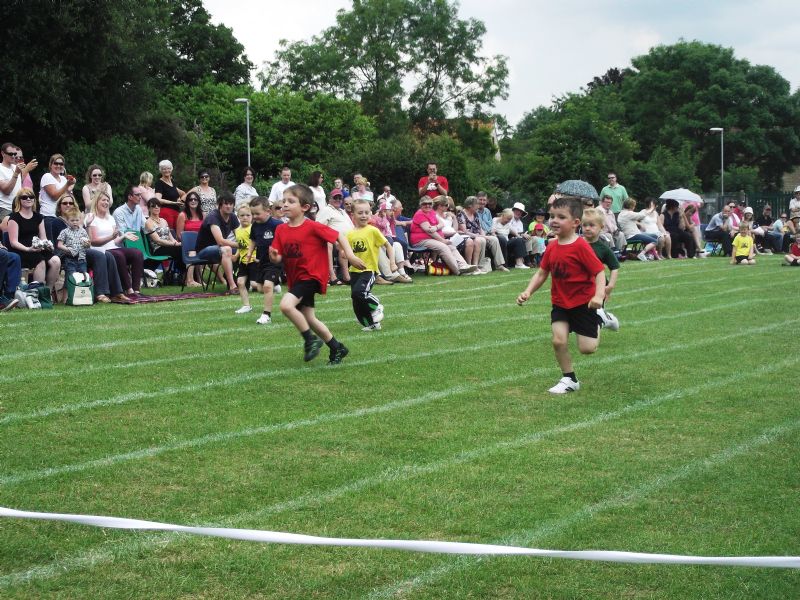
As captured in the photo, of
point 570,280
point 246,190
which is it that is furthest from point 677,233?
point 570,280

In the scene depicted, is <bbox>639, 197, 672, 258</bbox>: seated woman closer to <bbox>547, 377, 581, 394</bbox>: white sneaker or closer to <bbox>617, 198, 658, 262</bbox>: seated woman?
<bbox>617, 198, 658, 262</bbox>: seated woman

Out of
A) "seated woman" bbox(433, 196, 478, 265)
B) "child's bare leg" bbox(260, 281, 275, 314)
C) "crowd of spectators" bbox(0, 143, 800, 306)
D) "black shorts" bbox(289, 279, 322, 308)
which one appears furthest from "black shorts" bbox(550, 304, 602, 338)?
"seated woman" bbox(433, 196, 478, 265)

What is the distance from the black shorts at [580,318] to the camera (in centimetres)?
943

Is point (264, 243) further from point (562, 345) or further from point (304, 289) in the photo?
point (562, 345)

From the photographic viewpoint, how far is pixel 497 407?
8477mm

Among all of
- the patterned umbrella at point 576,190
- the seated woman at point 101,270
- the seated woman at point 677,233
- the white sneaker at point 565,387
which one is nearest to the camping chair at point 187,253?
the seated woman at point 101,270

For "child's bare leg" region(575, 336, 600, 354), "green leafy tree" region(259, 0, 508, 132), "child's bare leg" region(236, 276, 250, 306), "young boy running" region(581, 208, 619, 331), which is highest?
"green leafy tree" region(259, 0, 508, 132)

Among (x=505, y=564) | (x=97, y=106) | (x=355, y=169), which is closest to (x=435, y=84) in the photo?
(x=355, y=169)

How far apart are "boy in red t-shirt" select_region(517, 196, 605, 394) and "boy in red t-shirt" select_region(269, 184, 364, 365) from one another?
2.34 metres

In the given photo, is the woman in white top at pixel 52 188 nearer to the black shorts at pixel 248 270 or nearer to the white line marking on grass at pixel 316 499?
the black shorts at pixel 248 270

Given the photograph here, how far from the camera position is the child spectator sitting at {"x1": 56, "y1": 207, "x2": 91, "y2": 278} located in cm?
1603

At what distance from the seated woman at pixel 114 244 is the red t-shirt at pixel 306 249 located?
650 centimetres

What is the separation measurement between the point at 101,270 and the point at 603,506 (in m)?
12.2

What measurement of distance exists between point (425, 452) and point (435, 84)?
74447mm
